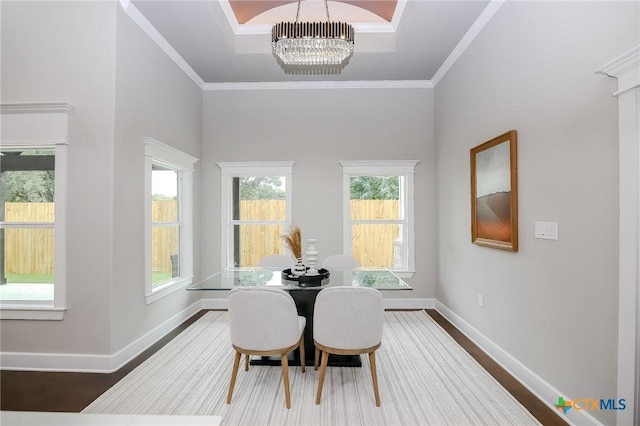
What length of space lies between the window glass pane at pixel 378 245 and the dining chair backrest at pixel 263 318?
2545mm

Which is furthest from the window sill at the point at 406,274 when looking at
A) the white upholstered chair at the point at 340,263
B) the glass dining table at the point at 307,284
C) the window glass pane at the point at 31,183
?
the window glass pane at the point at 31,183

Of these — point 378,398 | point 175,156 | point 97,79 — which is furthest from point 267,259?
point 97,79

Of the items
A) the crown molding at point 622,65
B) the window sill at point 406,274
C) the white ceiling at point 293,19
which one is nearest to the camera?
the crown molding at point 622,65

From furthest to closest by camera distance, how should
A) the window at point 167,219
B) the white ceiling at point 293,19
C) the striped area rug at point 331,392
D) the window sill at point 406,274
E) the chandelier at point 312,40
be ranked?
the window sill at point 406,274, the window at point 167,219, the white ceiling at point 293,19, the chandelier at point 312,40, the striped area rug at point 331,392

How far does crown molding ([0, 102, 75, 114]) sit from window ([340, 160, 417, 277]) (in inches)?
123

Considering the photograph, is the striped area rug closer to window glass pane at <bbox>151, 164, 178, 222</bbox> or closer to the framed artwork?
the framed artwork

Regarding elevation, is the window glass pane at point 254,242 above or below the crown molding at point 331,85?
below

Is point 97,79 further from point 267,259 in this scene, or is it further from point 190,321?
point 190,321

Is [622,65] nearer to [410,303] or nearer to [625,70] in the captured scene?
[625,70]

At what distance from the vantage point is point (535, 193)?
2.38m

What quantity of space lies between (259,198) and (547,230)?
3458 millimetres

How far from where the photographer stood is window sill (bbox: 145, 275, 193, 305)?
3.31 m

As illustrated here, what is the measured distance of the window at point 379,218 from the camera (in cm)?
459

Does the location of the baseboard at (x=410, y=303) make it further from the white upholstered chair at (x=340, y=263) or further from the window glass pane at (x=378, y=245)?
the white upholstered chair at (x=340, y=263)
